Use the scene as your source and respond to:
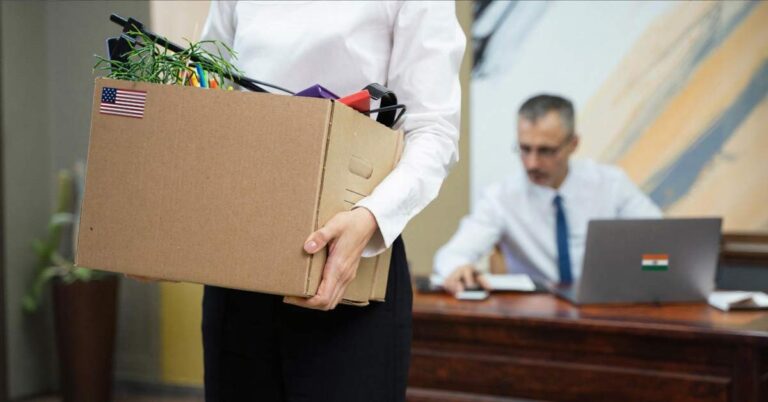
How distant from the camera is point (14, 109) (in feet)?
10.7

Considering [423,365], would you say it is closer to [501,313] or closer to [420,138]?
[501,313]

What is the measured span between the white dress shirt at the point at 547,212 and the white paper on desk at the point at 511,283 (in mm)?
657

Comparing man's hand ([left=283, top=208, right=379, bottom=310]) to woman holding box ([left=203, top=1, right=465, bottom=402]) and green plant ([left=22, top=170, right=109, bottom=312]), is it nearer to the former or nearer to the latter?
woman holding box ([left=203, top=1, right=465, bottom=402])

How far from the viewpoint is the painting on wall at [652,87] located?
9.62 ft

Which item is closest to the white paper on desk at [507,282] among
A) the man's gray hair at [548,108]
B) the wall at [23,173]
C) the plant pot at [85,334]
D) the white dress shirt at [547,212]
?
the white dress shirt at [547,212]

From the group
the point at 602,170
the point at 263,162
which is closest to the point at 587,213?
the point at 602,170

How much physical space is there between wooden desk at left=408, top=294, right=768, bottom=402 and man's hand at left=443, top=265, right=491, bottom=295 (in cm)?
13

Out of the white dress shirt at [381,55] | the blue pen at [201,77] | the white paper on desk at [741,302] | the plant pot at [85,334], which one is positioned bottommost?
the plant pot at [85,334]

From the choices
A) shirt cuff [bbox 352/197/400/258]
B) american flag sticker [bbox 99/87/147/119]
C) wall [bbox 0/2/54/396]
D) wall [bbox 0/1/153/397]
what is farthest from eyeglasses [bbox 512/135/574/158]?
american flag sticker [bbox 99/87/147/119]

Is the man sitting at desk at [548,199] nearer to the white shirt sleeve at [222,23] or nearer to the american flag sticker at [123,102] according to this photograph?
the white shirt sleeve at [222,23]

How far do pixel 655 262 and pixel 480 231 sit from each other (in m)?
1.14

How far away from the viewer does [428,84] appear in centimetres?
98

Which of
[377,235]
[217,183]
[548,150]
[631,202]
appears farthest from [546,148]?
[217,183]

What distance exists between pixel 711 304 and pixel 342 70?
1484mm
